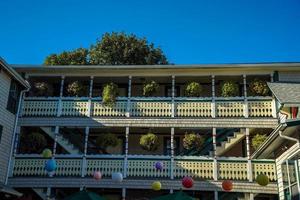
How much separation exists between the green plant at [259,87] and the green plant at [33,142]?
10.8 metres

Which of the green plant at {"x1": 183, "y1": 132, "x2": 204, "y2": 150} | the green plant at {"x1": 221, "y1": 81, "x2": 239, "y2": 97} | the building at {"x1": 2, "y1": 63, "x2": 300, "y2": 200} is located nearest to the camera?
the building at {"x1": 2, "y1": 63, "x2": 300, "y2": 200}

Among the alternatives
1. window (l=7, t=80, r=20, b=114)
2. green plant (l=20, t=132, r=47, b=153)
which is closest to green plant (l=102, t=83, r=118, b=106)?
green plant (l=20, t=132, r=47, b=153)

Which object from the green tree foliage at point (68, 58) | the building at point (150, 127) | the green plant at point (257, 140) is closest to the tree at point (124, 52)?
the green tree foliage at point (68, 58)

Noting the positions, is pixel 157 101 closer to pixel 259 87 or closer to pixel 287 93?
pixel 259 87

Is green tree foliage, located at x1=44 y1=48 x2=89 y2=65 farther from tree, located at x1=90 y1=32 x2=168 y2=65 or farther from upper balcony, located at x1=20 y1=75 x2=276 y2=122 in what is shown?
upper balcony, located at x1=20 y1=75 x2=276 y2=122

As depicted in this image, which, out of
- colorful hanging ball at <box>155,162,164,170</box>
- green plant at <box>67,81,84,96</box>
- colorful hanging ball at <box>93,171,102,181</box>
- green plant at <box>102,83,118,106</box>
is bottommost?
colorful hanging ball at <box>93,171,102,181</box>

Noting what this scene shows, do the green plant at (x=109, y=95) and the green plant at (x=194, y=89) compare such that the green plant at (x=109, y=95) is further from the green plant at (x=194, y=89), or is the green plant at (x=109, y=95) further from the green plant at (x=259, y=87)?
the green plant at (x=259, y=87)

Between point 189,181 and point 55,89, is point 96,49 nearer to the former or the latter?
point 55,89

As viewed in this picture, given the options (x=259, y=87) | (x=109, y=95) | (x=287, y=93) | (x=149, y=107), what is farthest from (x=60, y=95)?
(x=287, y=93)

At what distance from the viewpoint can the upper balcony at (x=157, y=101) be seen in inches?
776

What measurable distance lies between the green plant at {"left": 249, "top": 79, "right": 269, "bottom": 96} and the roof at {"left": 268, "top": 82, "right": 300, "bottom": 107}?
2.02 m

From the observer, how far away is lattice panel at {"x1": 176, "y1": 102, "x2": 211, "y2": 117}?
65.4 ft

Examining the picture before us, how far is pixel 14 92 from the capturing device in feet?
66.1

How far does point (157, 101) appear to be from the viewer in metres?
20.3
